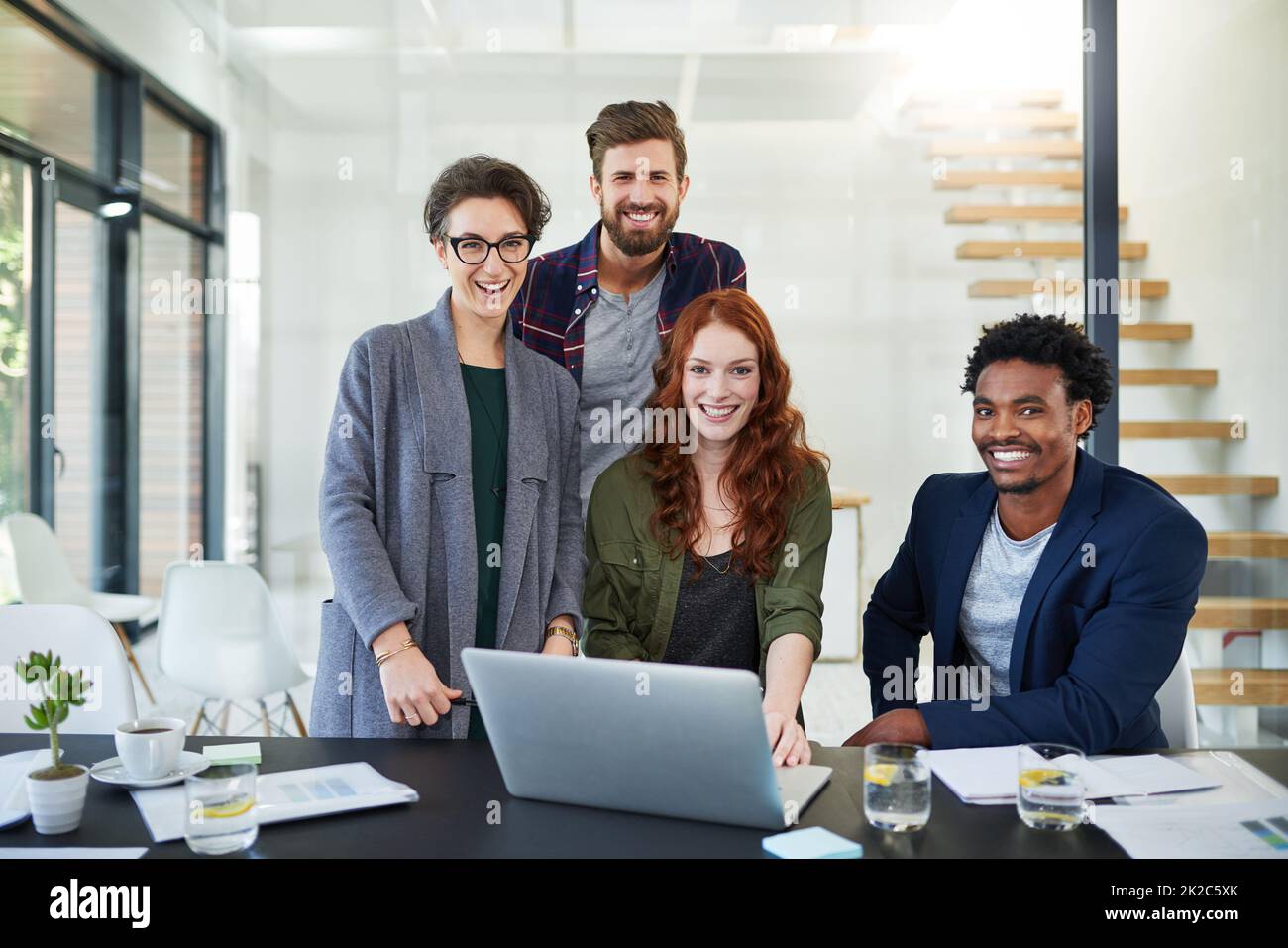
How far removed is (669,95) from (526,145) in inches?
20.8

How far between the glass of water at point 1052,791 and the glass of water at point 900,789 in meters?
0.12

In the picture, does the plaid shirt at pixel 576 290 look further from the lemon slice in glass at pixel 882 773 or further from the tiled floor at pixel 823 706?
the tiled floor at pixel 823 706

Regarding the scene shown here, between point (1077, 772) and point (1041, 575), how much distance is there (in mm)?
669

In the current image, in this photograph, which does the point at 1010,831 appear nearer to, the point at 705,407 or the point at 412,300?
the point at 705,407

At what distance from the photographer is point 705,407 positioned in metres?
1.93

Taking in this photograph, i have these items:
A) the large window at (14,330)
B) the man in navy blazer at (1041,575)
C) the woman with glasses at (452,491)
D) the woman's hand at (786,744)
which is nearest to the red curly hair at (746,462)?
the woman with glasses at (452,491)

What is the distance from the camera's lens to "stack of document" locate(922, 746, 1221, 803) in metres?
1.31

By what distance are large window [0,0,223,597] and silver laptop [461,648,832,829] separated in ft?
11.3

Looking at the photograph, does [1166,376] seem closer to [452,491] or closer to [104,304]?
[452,491]

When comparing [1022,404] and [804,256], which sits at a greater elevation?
[804,256]

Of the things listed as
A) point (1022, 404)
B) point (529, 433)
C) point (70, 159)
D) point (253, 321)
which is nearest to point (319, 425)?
point (253, 321)

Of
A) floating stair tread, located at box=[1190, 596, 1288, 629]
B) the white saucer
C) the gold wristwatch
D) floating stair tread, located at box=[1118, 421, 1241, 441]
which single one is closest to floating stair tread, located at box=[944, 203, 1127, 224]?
floating stair tread, located at box=[1118, 421, 1241, 441]

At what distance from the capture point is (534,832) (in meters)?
1.20

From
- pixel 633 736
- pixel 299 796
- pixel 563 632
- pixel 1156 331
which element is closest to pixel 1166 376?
pixel 1156 331
